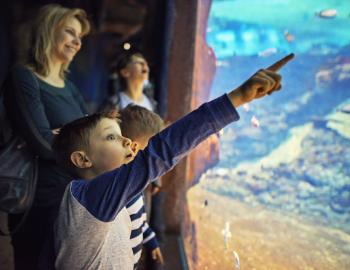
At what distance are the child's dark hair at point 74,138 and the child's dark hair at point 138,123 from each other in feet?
0.87

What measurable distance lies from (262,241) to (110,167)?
34.8 inches

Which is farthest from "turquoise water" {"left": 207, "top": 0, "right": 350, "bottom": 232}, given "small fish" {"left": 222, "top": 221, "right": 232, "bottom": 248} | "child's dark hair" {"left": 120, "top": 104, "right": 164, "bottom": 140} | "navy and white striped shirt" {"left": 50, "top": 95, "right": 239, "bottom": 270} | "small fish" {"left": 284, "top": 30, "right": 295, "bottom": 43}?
"navy and white striped shirt" {"left": 50, "top": 95, "right": 239, "bottom": 270}

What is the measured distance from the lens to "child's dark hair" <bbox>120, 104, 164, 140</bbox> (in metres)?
1.58

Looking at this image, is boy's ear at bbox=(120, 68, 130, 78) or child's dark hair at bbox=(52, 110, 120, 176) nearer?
child's dark hair at bbox=(52, 110, 120, 176)

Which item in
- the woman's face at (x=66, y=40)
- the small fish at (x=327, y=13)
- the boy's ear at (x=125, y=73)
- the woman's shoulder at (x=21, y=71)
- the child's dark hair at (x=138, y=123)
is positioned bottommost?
the child's dark hair at (x=138, y=123)

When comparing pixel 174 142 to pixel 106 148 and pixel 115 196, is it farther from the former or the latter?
pixel 106 148

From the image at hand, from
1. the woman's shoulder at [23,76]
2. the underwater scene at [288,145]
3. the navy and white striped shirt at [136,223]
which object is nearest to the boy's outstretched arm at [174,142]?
the navy and white striped shirt at [136,223]

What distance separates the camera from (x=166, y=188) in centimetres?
324

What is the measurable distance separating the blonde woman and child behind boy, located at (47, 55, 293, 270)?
292 millimetres

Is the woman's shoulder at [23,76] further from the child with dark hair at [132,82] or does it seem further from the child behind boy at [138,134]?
the child with dark hair at [132,82]

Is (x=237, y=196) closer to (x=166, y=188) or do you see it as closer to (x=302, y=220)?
(x=302, y=220)

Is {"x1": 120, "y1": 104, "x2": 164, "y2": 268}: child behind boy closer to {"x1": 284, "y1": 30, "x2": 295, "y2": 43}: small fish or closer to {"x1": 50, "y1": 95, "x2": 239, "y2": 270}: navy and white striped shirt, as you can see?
{"x1": 50, "y1": 95, "x2": 239, "y2": 270}: navy and white striped shirt

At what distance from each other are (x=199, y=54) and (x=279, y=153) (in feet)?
4.84

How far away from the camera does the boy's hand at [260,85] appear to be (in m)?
0.88
